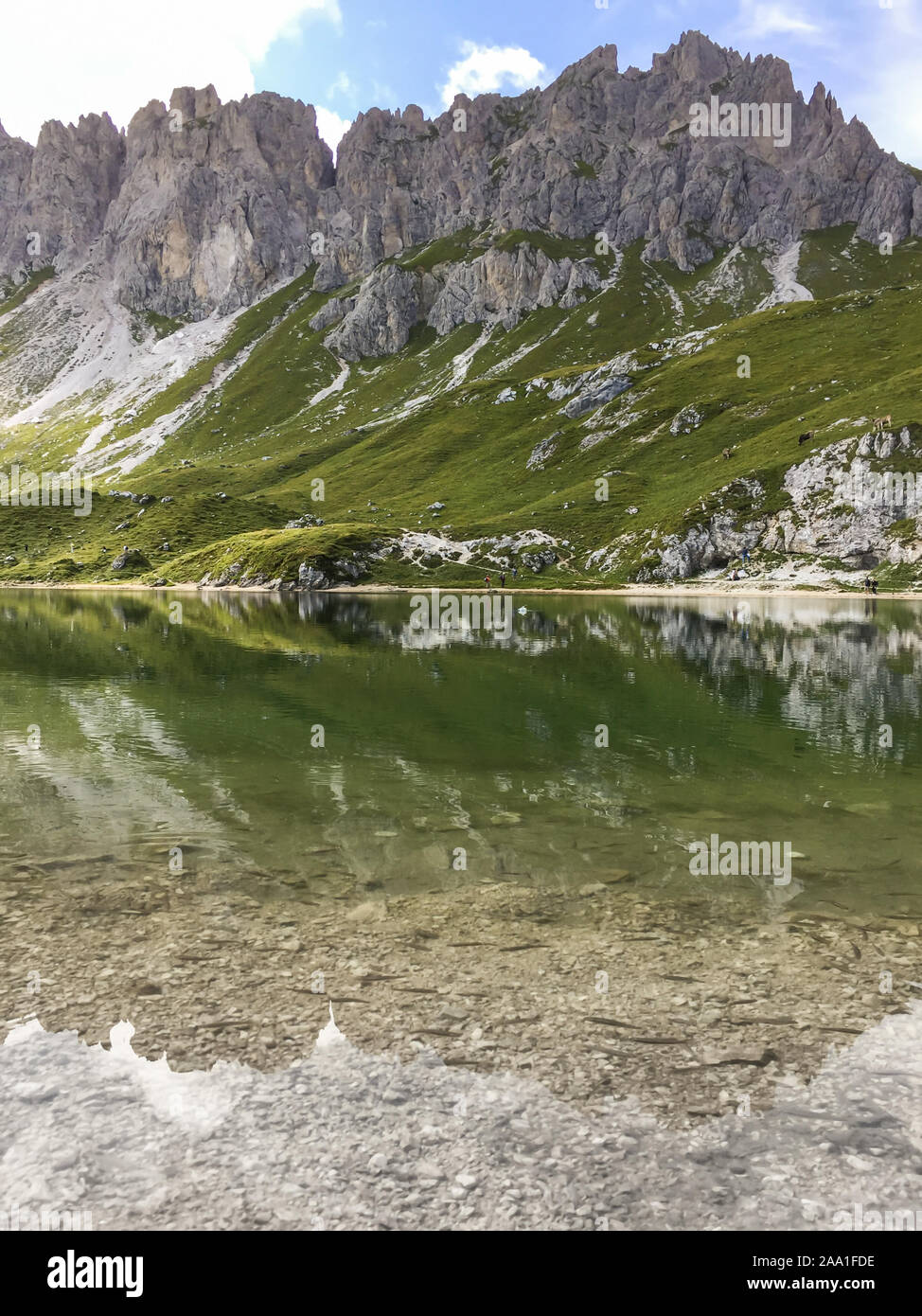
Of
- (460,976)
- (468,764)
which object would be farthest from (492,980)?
(468,764)

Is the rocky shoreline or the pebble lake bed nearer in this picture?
the pebble lake bed

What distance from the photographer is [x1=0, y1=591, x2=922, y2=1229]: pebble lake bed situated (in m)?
9.09

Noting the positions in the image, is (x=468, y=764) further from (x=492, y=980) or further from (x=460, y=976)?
(x=492, y=980)

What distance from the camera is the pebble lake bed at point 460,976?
9.09 m

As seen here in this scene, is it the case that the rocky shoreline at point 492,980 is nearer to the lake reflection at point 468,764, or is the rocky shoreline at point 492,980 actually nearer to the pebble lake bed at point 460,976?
the pebble lake bed at point 460,976

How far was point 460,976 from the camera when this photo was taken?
45.3 feet

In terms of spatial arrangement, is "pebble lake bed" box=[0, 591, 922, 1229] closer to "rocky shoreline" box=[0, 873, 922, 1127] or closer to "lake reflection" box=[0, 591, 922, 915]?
"rocky shoreline" box=[0, 873, 922, 1127]

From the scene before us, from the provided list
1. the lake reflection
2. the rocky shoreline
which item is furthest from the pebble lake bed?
the lake reflection

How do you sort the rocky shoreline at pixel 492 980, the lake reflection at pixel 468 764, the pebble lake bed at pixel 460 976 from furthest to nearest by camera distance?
the lake reflection at pixel 468 764 → the rocky shoreline at pixel 492 980 → the pebble lake bed at pixel 460 976

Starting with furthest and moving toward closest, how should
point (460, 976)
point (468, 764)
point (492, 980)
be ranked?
point (468, 764) → point (460, 976) → point (492, 980)

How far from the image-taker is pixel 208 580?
17750cm

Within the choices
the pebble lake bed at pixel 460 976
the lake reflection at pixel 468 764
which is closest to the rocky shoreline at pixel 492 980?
the pebble lake bed at pixel 460 976
